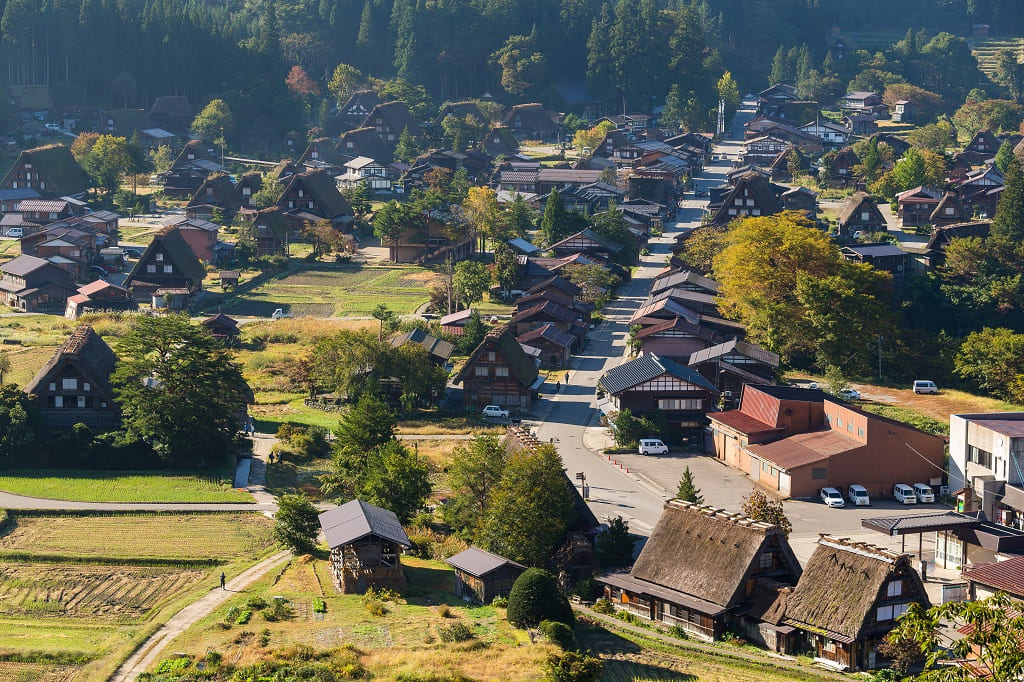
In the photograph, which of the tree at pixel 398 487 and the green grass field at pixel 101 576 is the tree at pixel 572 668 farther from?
the tree at pixel 398 487

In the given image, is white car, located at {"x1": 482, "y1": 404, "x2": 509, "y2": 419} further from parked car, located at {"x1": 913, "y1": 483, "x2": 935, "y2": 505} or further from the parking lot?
parked car, located at {"x1": 913, "y1": 483, "x2": 935, "y2": 505}

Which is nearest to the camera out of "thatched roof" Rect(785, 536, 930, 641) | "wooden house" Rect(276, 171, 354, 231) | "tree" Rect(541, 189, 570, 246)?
"thatched roof" Rect(785, 536, 930, 641)

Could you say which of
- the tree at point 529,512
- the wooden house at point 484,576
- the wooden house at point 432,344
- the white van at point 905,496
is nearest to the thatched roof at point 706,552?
the tree at point 529,512

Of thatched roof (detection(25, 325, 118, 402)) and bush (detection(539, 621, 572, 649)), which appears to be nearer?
bush (detection(539, 621, 572, 649))

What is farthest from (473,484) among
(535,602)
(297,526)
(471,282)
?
(471,282)

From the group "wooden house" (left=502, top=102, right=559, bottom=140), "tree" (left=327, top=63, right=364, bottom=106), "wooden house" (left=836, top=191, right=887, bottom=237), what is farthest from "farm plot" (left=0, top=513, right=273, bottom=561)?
"tree" (left=327, top=63, right=364, bottom=106)

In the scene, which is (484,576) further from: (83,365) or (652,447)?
(83,365)
